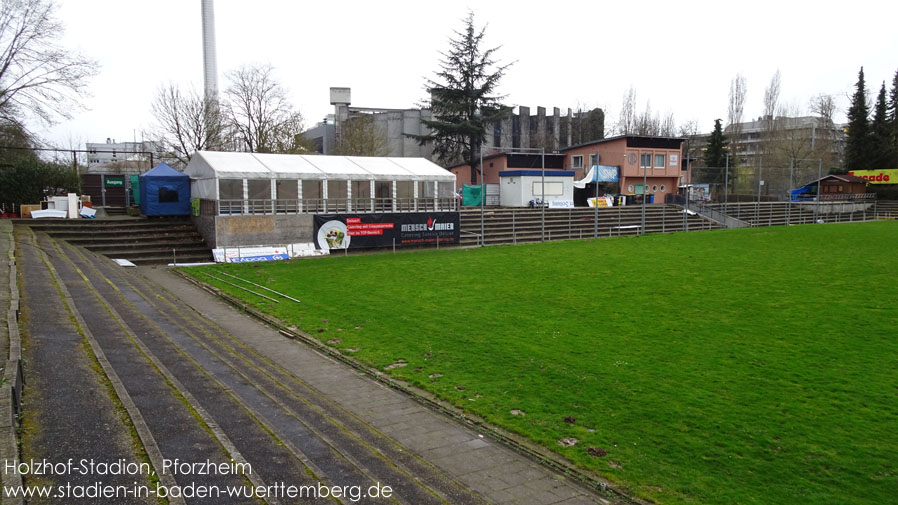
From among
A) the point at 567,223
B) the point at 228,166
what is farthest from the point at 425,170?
the point at 567,223

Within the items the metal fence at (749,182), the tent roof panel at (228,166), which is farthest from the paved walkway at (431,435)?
the metal fence at (749,182)

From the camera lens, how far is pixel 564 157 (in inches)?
1906

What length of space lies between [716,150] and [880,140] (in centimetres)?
1665

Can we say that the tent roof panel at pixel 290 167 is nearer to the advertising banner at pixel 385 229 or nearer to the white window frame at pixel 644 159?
the advertising banner at pixel 385 229

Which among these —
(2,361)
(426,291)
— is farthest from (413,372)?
(426,291)

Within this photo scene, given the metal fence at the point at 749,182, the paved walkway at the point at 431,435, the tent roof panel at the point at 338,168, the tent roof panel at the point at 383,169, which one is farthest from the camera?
the metal fence at the point at 749,182

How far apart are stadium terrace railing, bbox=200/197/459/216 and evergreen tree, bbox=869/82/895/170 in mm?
53815

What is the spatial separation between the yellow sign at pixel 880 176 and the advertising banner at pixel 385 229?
47250 mm

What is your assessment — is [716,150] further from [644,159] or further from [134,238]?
[134,238]

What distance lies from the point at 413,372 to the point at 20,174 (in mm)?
29541

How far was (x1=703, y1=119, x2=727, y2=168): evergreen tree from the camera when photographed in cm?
5722

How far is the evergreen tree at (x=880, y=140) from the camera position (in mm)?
56750

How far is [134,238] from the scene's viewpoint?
73.9 ft

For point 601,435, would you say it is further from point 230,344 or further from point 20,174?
point 20,174
